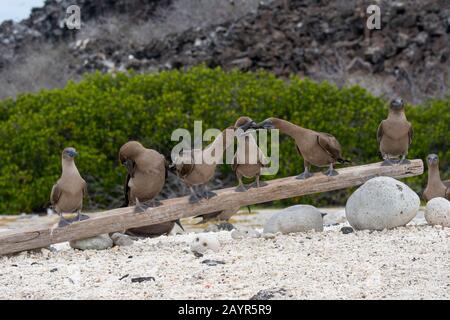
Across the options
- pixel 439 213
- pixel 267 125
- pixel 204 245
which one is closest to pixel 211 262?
pixel 204 245

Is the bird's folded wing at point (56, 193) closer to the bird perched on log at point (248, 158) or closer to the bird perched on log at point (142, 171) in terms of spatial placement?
the bird perched on log at point (142, 171)

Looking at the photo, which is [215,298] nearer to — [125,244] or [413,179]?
[125,244]

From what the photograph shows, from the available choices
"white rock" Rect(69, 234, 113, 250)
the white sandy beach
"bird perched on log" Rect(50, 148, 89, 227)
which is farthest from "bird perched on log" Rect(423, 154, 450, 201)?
"bird perched on log" Rect(50, 148, 89, 227)

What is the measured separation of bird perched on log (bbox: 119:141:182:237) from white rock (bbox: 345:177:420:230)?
1924mm

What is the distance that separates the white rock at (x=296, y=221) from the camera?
7676 millimetres

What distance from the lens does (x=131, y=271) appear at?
654 centimetres

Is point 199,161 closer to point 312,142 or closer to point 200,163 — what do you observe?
point 200,163

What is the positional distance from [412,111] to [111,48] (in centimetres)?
1528

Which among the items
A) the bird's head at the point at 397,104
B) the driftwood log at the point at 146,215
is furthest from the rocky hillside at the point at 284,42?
the driftwood log at the point at 146,215

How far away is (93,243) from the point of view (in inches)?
306

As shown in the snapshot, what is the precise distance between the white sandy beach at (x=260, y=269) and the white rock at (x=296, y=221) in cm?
14

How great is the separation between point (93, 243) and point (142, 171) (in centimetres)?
95

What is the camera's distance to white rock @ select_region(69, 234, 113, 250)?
778 cm

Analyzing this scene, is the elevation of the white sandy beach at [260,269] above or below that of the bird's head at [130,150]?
below
